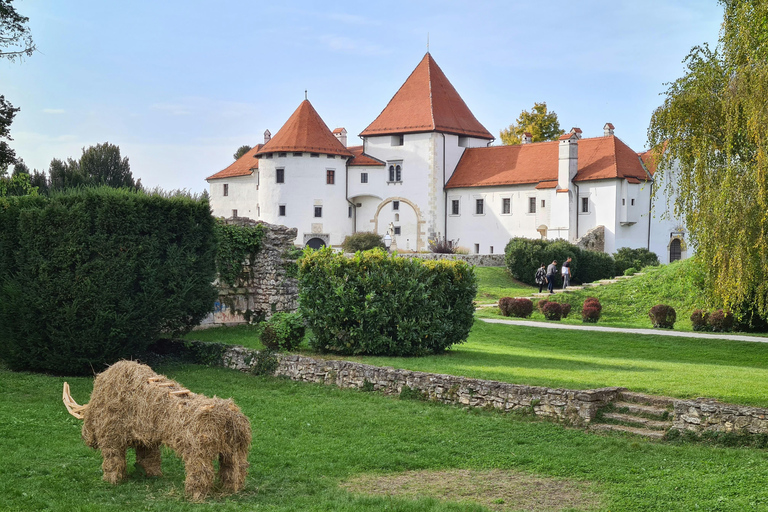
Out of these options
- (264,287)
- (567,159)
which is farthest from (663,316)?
(567,159)

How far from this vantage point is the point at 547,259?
39.6 m

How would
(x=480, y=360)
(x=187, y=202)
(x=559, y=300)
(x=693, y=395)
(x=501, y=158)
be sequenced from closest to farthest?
1. (x=693, y=395)
2. (x=480, y=360)
3. (x=187, y=202)
4. (x=559, y=300)
5. (x=501, y=158)

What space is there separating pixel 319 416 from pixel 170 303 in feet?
17.6

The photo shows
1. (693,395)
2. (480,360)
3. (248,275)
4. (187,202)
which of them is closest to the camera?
(693,395)

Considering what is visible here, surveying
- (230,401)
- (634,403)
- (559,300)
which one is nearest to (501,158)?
(559,300)

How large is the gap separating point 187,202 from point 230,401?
9.55 meters

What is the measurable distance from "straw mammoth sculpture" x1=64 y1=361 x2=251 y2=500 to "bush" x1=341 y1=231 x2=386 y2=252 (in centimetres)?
4192

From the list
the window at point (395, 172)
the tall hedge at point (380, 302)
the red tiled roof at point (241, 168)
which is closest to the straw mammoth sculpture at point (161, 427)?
the tall hedge at point (380, 302)

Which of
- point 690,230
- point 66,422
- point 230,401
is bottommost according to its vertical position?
point 66,422

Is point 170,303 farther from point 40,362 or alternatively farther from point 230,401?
point 230,401

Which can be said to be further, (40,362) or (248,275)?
(248,275)

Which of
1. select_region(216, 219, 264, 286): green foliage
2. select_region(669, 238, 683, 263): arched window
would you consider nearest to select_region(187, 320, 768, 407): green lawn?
select_region(216, 219, 264, 286): green foliage

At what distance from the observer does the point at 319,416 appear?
39.4ft

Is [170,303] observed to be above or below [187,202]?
below
